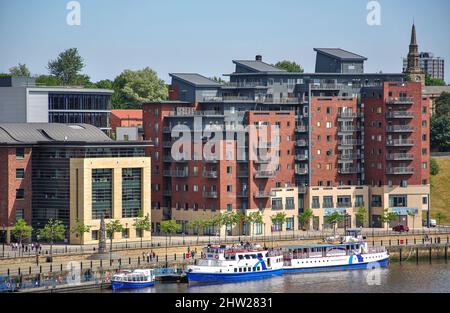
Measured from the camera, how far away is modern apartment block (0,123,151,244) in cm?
16625

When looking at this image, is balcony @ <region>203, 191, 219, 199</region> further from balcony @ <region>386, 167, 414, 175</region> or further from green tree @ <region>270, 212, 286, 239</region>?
balcony @ <region>386, 167, 414, 175</region>

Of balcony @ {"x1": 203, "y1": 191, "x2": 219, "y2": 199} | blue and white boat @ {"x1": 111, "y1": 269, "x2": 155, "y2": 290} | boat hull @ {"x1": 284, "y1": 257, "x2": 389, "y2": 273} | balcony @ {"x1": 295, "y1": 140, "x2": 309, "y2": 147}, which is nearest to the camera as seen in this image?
→ blue and white boat @ {"x1": 111, "y1": 269, "x2": 155, "y2": 290}

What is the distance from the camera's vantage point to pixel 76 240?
165750 millimetres

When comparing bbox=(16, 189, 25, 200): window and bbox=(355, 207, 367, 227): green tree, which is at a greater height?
bbox=(16, 189, 25, 200): window

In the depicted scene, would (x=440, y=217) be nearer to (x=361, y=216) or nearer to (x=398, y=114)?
(x=361, y=216)

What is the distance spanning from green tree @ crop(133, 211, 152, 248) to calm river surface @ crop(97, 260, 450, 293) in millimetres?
18010

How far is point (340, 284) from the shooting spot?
15112 centimetres

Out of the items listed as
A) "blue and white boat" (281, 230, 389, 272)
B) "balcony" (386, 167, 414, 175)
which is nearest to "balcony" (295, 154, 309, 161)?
"balcony" (386, 167, 414, 175)

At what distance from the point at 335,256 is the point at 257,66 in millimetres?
35554

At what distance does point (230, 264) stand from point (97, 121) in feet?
136

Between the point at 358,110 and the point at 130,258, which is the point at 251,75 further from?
the point at 130,258

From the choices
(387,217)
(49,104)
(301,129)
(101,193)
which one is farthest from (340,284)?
(49,104)

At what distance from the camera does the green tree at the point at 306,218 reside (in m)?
186

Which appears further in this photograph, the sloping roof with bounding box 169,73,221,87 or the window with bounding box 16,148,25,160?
the sloping roof with bounding box 169,73,221,87
